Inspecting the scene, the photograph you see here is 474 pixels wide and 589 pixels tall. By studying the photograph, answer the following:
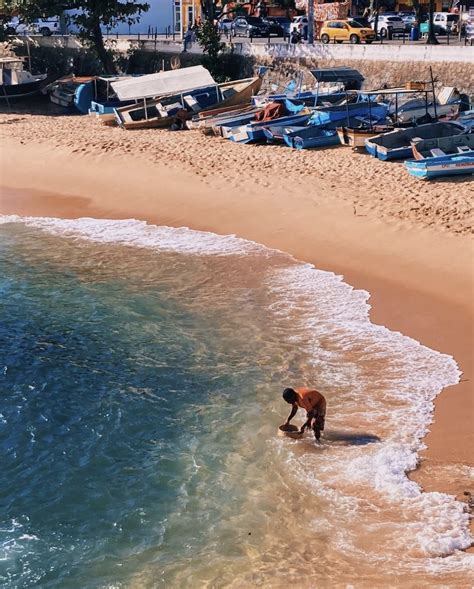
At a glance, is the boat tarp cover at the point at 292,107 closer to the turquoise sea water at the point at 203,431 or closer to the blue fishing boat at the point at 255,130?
the blue fishing boat at the point at 255,130

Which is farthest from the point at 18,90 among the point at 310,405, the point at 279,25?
the point at 310,405

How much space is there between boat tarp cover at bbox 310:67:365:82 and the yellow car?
31.0 ft

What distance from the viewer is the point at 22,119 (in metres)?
36.1

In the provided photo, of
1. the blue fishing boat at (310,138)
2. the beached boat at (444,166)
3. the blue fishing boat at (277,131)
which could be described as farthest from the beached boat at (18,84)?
the beached boat at (444,166)

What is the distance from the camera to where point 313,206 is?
22.0 metres

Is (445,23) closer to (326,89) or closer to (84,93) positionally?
(326,89)

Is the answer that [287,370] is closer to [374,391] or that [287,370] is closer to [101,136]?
[374,391]

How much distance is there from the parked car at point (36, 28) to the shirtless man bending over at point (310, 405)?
140ft

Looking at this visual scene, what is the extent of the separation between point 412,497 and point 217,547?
2.51m

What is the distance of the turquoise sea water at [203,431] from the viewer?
371 inches

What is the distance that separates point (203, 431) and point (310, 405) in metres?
1.68

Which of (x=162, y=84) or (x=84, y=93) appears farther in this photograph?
(x=84, y=93)

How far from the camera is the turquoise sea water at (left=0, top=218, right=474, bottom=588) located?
943cm

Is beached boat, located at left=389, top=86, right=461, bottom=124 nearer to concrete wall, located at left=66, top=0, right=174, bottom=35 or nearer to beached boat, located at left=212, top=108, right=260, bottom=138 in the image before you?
beached boat, located at left=212, top=108, right=260, bottom=138
